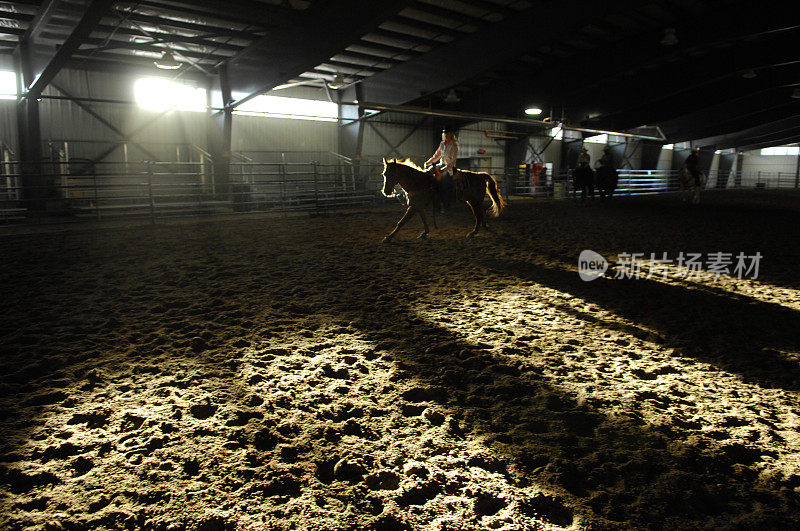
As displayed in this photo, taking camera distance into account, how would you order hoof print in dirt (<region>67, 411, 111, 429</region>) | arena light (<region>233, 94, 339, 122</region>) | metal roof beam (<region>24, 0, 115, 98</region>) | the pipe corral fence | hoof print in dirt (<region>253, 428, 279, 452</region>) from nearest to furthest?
hoof print in dirt (<region>253, 428, 279, 452</region>) → hoof print in dirt (<region>67, 411, 111, 429</region>) → metal roof beam (<region>24, 0, 115, 98</region>) → the pipe corral fence → arena light (<region>233, 94, 339, 122</region>)

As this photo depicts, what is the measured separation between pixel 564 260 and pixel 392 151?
16821mm

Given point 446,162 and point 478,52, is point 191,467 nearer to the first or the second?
point 446,162

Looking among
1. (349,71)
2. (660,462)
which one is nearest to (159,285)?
(660,462)

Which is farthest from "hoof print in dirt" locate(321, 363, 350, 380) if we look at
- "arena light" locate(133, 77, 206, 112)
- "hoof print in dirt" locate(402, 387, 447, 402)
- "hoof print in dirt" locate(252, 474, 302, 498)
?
"arena light" locate(133, 77, 206, 112)

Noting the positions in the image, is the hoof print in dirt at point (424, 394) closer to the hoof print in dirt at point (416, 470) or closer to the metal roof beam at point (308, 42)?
the hoof print in dirt at point (416, 470)

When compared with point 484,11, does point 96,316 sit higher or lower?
lower

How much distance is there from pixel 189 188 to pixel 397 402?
49.2 ft

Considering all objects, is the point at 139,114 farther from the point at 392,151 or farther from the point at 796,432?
the point at 796,432

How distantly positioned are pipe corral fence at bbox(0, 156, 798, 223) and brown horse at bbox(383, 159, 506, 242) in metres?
5.29

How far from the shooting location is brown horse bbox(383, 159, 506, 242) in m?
7.91

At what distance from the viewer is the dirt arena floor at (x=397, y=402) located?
1.70 m

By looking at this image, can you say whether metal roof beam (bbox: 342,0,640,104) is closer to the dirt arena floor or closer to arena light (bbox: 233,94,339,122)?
arena light (bbox: 233,94,339,122)

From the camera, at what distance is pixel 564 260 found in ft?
21.3

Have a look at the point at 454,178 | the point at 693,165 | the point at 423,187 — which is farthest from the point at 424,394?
the point at 693,165
